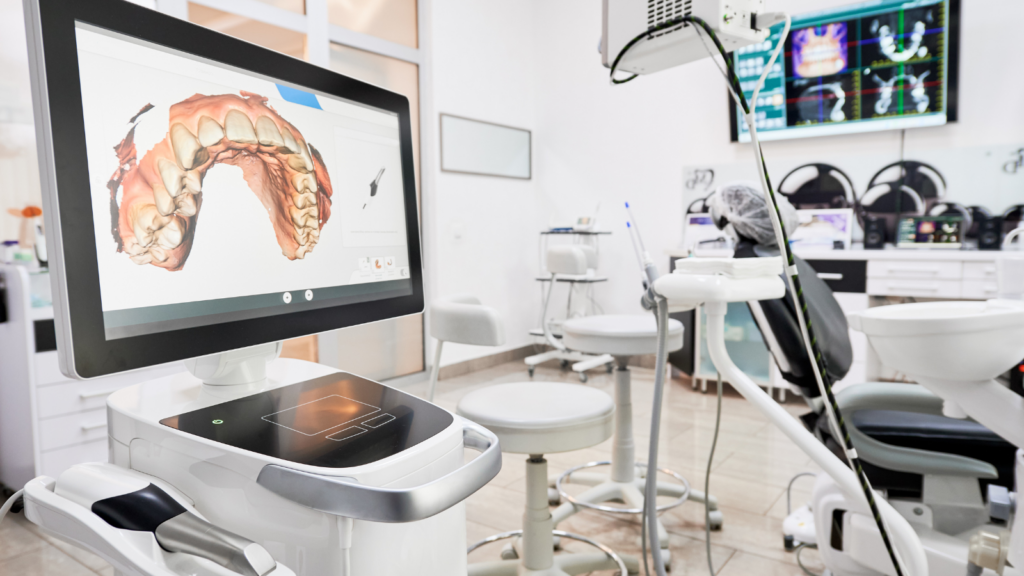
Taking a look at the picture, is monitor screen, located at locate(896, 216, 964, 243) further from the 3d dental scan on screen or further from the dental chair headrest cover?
the dental chair headrest cover

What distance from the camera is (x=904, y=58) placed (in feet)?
11.3

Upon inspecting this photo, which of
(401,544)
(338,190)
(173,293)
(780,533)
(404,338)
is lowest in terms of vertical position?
(780,533)

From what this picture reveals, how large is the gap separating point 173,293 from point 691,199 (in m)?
4.02

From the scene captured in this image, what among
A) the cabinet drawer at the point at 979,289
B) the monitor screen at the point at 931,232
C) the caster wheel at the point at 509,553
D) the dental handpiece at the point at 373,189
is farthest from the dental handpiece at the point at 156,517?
the monitor screen at the point at 931,232

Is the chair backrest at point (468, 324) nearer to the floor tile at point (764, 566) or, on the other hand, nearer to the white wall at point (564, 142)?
the floor tile at point (764, 566)

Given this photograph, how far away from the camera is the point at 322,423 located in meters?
0.64

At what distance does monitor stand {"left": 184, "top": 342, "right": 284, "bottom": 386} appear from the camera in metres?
0.70

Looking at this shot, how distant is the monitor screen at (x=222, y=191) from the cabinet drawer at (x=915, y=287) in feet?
10.3

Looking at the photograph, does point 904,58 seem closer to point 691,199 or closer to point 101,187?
point 691,199

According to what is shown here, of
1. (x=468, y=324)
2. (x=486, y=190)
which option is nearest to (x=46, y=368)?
(x=468, y=324)

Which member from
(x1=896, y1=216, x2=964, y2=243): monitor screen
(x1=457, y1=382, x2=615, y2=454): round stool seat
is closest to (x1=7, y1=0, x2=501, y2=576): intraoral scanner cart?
(x1=457, y1=382, x2=615, y2=454): round stool seat

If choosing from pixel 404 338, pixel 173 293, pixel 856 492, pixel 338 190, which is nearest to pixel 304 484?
pixel 173 293

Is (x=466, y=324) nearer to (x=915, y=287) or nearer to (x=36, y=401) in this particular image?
(x=36, y=401)

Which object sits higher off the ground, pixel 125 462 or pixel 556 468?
pixel 125 462
